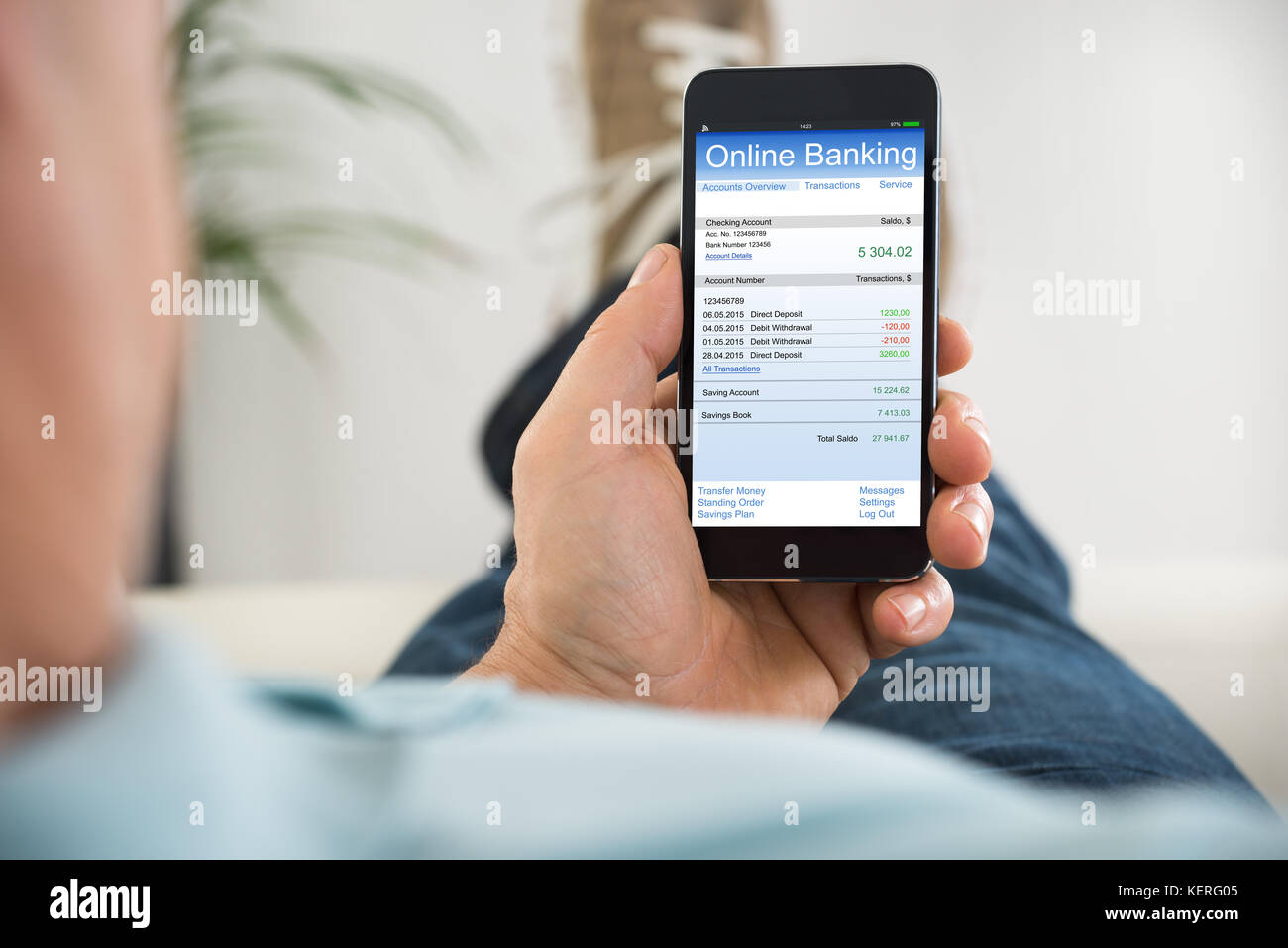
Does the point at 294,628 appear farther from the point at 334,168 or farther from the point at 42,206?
the point at 42,206

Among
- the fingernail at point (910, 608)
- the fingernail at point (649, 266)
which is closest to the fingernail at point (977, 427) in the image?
the fingernail at point (910, 608)

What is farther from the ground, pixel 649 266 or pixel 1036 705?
pixel 649 266

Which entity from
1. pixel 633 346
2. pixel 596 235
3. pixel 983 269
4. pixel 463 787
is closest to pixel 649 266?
pixel 633 346

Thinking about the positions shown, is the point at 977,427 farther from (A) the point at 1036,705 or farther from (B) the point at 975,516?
(A) the point at 1036,705

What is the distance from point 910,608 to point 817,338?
0.59ft

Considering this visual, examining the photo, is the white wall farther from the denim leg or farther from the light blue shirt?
the light blue shirt

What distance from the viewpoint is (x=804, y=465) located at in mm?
542

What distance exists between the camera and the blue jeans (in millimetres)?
598

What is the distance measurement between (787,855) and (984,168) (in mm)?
1456

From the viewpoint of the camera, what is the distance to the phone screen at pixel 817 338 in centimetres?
54

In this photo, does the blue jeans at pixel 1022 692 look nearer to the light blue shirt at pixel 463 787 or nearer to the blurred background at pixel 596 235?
the light blue shirt at pixel 463 787

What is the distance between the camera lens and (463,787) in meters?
0.18

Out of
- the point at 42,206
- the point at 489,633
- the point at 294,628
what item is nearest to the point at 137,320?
the point at 42,206

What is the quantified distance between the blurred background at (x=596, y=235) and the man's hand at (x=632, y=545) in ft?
2.44
